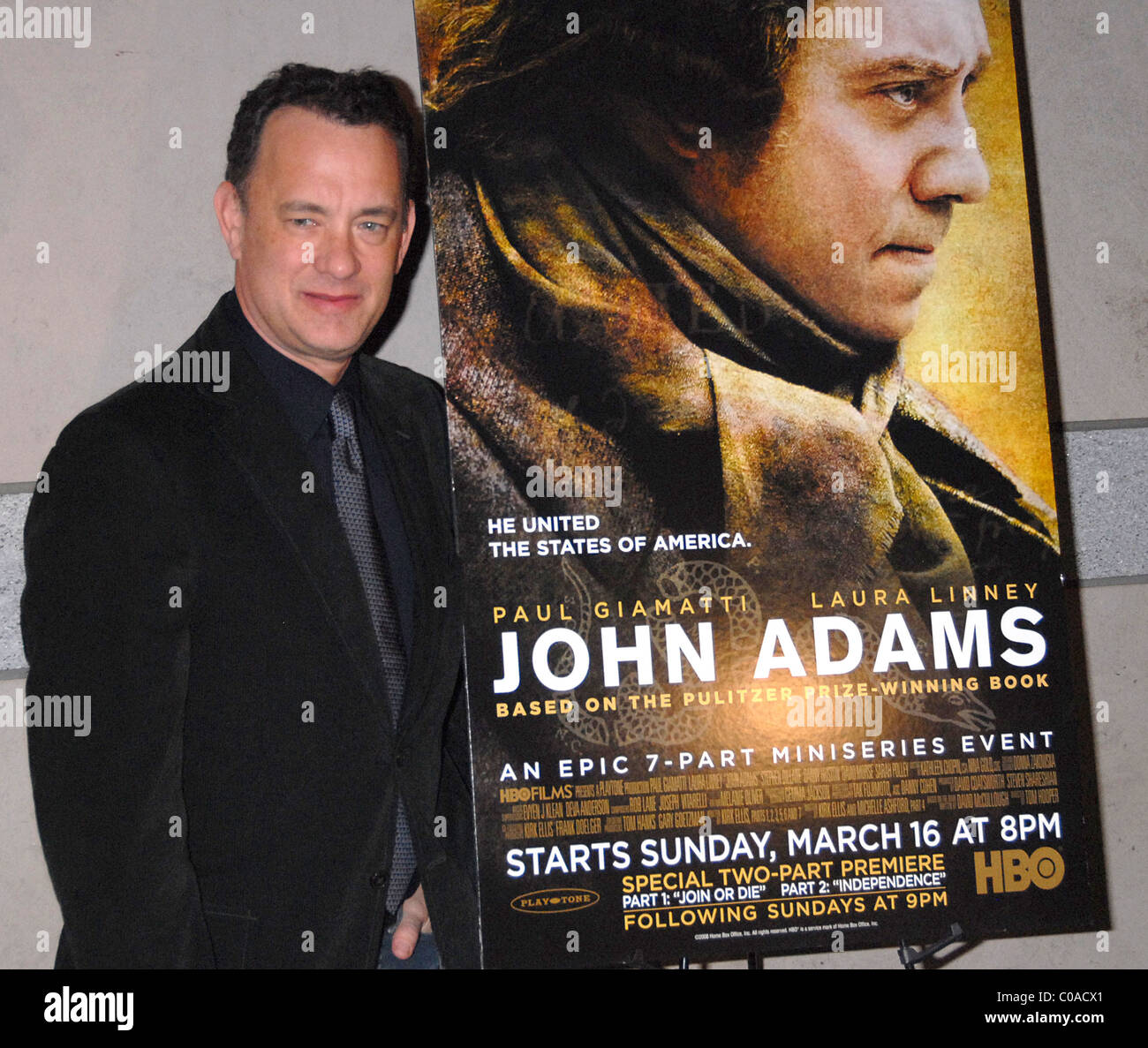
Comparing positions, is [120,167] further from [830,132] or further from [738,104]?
[830,132]

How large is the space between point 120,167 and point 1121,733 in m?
2.54

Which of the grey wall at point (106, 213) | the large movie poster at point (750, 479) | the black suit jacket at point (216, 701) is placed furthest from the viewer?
the grey wall at point (106, 213)

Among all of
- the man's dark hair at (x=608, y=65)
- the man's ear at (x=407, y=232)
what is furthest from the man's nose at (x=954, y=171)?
the man's ear at (x=407, y=232)

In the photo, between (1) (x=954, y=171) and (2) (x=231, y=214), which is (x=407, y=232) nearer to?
(2) (x=231, y=214)

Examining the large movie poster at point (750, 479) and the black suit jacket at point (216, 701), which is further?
the large movie poster at point (750, 479)

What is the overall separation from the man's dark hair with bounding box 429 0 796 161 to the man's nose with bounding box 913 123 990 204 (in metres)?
0.29

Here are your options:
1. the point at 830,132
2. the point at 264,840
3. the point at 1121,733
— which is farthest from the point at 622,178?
the point at 1121,733

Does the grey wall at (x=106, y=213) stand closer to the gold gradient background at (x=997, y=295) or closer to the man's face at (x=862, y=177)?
the man's face at (x=862, y=177)

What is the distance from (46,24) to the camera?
2174 mm

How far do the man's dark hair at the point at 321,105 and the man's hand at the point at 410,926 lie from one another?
1185 mm

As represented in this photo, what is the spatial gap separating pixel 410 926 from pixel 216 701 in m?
0.52

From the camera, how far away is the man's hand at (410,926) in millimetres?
1772

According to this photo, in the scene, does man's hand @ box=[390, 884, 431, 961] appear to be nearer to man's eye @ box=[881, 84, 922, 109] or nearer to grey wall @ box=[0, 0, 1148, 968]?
grey wall @ box=[0, 0, 1148, 968]

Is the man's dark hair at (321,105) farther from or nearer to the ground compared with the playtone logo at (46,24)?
nearer to the ground
